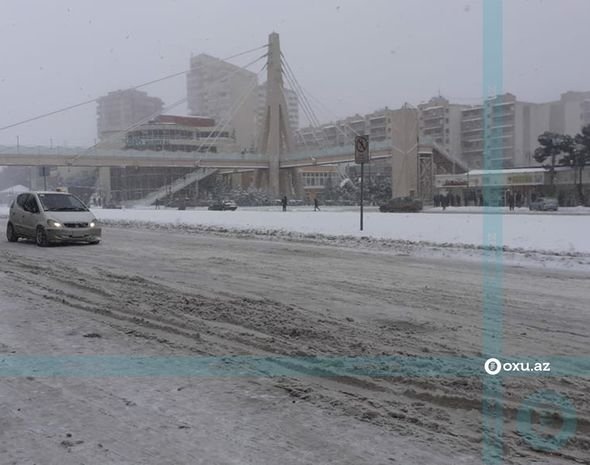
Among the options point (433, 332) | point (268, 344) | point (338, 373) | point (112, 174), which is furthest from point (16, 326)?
point (112, 174)

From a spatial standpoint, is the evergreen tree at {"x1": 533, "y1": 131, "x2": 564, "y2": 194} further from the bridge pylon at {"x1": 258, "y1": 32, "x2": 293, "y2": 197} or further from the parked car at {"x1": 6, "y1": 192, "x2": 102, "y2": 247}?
the parked car at {"x1": 6, "y1": 192, "x2": 102, "y2": 247}

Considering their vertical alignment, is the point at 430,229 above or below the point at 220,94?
below

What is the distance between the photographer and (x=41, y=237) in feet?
56.3

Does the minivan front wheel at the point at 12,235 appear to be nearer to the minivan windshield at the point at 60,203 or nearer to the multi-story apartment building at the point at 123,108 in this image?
the minivan windshield at the point at 60,203

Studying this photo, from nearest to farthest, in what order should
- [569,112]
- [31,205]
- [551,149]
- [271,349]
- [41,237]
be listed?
[271,349], [41,237], [31,205], [551,149], [569,112]

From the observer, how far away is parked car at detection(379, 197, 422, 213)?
5316cm

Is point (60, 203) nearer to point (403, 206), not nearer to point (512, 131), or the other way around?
point (403, 206)

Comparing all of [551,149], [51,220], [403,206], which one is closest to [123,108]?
[551,149]

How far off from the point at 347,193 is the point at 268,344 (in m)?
84.9

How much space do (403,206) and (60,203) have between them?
39.1m

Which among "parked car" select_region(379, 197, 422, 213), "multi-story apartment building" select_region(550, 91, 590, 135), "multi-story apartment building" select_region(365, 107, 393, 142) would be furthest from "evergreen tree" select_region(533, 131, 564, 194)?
"multi-story apartment building" select_region(365, 107, 393, 142)

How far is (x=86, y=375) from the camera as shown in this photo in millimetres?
5262

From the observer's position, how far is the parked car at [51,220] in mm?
17000
